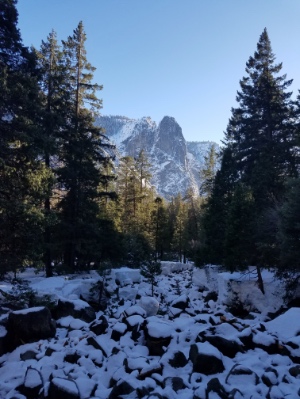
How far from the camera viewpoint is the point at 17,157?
11555 millimetres

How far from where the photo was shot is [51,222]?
39.7ft

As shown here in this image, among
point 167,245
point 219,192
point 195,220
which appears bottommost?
point 167,245

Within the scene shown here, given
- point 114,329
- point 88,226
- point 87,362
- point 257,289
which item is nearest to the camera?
point 87,362

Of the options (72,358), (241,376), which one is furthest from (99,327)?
(241,376)

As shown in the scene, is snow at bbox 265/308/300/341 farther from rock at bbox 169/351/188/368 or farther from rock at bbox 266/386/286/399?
rock at bbox 169/351/188/368

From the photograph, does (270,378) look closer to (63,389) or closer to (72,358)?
(63,389)

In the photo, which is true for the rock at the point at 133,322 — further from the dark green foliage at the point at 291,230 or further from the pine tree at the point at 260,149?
the pine tree at the point at 260,149

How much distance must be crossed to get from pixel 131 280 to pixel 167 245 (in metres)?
28.0

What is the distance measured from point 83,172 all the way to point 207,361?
15975 millimetres

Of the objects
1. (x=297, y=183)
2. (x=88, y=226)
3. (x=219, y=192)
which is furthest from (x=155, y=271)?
(x=297, y=183)

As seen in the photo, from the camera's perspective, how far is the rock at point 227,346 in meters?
6.57

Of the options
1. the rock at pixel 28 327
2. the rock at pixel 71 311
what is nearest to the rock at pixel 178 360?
the rock at pixel 28 327

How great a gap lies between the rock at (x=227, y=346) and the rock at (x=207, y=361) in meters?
0.41

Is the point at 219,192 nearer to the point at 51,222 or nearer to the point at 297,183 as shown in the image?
Answer: the point at 297,183
